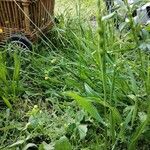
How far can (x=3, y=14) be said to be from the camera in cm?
280

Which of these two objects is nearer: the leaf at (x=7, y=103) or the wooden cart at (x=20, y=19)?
the leaf at (x=7, y=103)

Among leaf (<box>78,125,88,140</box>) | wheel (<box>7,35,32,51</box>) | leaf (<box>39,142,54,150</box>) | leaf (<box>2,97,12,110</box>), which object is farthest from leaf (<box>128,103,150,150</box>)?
wheel (<box>7,35,32,51</box>)

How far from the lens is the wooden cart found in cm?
274

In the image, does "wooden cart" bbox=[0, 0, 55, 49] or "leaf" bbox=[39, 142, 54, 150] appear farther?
"wooden cart" bbox=[0, 0, 55, 49]

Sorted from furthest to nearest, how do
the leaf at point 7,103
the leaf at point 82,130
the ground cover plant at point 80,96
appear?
1. the leaf at point 7,103
2. the leaf at point 82,130
3. the ground cover plant at point 80,96

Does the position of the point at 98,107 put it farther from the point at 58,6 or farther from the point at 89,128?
the point at 58,6

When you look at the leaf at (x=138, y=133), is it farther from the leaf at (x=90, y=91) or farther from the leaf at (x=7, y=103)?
the leaf at (x=7, y=103)

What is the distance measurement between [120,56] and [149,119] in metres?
0.75

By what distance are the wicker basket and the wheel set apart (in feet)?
0.13

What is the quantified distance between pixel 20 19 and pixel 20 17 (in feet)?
0.06

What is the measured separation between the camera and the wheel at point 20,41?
2738 mm

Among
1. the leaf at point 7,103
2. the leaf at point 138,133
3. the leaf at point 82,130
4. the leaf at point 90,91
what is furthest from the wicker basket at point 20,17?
the leaf at point 138,133

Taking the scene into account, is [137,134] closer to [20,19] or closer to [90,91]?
[90,91]

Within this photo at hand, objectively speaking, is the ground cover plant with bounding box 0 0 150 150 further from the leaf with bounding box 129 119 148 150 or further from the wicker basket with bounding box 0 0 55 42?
the wicker basket with bounding box 0 0 55 42
